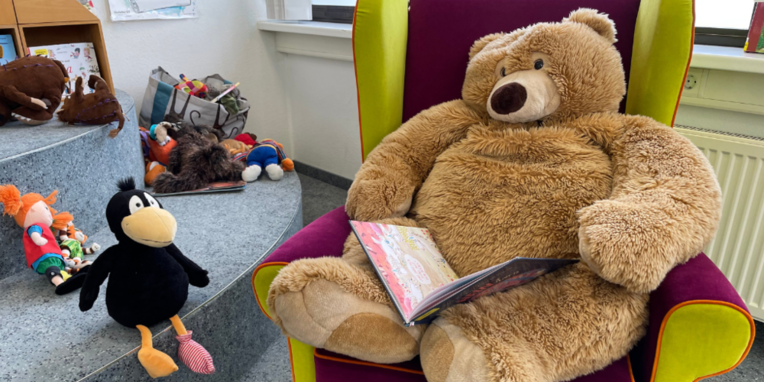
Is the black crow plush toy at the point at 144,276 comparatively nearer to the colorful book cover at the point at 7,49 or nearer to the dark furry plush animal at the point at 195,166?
the dark furry plush animal at the point at 195,166

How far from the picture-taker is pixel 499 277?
750mm

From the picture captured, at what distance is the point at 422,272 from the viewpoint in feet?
2.91

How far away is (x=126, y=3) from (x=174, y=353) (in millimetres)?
1494

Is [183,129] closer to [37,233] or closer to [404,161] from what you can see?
[37,233]

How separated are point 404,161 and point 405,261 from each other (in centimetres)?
28

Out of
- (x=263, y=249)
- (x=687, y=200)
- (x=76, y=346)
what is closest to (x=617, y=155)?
(x=687, y=200)

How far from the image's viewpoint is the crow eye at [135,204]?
3.03 ft

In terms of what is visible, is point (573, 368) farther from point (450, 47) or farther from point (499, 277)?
point (450, 47)

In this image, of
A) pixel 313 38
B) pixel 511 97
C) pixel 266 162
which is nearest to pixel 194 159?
pixel 266 162

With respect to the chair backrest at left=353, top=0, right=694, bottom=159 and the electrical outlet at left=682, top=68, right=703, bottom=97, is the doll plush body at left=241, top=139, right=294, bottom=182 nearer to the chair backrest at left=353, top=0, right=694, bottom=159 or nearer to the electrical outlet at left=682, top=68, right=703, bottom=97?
the chair backrest at left=353, top=0, right=694, bottom=159

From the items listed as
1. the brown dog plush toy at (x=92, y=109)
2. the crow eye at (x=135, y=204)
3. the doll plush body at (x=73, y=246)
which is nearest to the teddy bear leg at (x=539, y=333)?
the crow eye at (x=135, y=204)

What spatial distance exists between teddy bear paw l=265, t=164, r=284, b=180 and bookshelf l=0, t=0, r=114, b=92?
0.63 meters

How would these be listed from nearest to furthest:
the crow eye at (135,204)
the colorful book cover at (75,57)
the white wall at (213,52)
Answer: the crow eye at (135,204) → the colorful book cover at (75,57) → the white wall at (213,52)

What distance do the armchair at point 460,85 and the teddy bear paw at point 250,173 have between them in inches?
31.3
